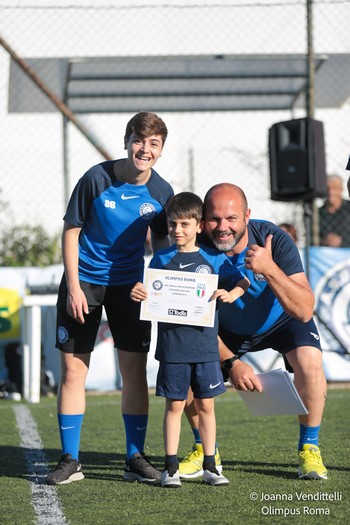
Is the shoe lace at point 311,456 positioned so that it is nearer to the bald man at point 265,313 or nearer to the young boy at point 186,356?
the bald man at point 265,313

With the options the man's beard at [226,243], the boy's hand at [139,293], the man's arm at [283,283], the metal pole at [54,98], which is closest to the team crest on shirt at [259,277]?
the man's arm at [283,283]

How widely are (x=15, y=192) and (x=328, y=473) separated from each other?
758 cm

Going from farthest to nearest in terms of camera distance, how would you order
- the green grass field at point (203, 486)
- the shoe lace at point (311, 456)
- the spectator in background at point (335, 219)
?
the spectator in background at point (335, 219), the shoe lace at point (311, 456), the green grass field at point (203, 486)

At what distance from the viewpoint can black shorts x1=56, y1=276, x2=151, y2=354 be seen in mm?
4977

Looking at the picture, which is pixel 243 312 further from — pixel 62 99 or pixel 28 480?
pixel 62 99

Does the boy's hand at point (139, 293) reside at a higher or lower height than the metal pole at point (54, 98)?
lower

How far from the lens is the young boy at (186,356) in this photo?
15.1 ft

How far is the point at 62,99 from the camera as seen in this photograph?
11.2m

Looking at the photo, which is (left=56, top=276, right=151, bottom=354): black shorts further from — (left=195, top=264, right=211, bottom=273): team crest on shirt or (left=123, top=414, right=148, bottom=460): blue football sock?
(left=195, top=264, right=211, bottom=273): team crest on shirt

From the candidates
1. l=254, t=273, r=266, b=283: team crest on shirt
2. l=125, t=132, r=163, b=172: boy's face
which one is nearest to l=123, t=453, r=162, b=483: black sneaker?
l=254, t=273, r=266, b=283: team crest on shirt

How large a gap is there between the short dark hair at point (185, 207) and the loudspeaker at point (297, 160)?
461cm

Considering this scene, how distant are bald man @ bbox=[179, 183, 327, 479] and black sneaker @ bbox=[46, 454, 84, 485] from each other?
0.50 meters

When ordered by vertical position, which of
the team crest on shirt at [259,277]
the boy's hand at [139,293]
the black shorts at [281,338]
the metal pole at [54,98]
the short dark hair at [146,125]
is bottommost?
the black shorts at [281,338]

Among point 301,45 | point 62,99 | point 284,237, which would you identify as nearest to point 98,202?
point 284,237
